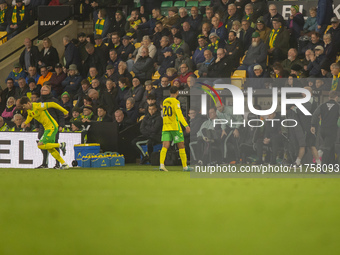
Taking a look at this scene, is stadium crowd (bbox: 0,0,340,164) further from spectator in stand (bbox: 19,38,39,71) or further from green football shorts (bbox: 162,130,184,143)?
green football shorts (bbox: 162,130,184,143)

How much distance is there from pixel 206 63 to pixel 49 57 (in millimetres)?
6589

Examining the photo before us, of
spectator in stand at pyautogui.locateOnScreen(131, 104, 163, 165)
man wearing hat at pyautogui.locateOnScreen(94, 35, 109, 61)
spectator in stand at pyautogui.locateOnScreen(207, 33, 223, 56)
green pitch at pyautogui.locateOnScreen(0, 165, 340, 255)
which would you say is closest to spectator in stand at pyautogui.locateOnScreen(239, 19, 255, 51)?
spectator in stand at pyautogui.locateOnScreen(207, 33, 223, 56)

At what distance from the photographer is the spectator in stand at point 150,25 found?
813 inches

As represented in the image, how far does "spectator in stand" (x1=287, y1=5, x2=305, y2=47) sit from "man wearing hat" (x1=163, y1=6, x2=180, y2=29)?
3.87 metres

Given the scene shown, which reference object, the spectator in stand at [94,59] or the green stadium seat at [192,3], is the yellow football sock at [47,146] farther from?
the green stadium seat at [192,3]

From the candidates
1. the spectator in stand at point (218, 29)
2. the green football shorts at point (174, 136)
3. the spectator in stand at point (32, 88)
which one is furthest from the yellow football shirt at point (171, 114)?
the spectator in stand at point (32, 88)

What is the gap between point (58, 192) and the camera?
32.2 feet

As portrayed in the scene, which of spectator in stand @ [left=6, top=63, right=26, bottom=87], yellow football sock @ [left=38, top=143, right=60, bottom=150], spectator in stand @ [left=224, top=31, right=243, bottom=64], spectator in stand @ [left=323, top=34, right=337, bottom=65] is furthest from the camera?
spectator in stand @ [left=6, top=63, right=26, bottom=87]

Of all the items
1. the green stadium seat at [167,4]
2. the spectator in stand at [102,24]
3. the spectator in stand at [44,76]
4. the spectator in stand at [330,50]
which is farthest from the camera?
the green stadium seat at [167,4]

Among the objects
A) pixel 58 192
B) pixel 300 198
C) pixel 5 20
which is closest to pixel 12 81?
pixel 5 20

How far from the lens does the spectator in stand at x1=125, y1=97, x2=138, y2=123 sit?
18.0 metres

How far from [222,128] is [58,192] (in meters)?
6.88

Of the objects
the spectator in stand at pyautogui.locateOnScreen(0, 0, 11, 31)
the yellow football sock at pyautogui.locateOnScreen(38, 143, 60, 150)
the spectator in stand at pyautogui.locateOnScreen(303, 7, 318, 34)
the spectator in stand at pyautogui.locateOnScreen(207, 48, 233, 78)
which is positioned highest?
the spectator in stand at pyautogui.locateOnScreen(0, 0, 11, 31)

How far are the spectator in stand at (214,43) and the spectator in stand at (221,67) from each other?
763mm
